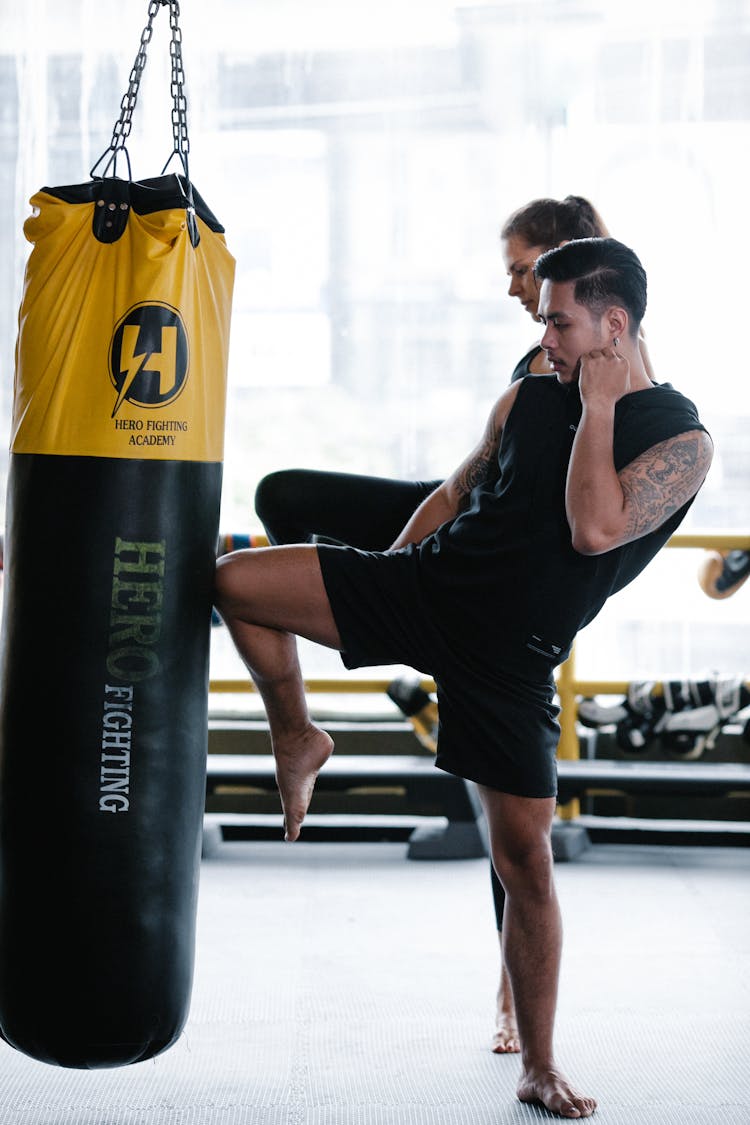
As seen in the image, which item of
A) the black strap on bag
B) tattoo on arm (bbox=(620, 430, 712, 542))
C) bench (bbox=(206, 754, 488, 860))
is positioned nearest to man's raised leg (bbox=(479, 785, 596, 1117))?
tattoo on arm (bbox=(620, 430, 712, 542))

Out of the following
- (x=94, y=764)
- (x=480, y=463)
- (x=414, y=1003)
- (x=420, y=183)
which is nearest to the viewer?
(x=94, y=764)

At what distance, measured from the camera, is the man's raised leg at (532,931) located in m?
2.29

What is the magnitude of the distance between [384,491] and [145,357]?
0.75 meters

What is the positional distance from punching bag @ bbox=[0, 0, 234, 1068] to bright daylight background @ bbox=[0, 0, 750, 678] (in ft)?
8.48

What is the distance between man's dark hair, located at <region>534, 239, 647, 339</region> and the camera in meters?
2.17

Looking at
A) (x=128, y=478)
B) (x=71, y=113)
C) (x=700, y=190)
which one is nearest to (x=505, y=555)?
(x=128, y=478)

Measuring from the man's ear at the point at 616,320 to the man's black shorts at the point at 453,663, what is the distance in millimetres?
556

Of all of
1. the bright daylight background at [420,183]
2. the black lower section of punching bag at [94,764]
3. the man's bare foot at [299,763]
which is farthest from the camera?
the bright daylight background at [420,183]

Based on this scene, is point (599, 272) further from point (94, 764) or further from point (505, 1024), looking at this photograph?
point (505, 1024)

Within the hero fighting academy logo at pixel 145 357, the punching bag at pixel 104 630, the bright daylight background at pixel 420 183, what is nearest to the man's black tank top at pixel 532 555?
the punching bag at pixel 104 630

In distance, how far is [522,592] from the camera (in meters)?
2.23

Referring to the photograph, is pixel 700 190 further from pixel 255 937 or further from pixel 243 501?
pixel 255 937

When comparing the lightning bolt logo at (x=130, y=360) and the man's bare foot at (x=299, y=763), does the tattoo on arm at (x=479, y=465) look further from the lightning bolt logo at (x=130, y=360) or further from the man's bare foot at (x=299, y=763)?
the lightning bolt logo at (x=130, y=360)

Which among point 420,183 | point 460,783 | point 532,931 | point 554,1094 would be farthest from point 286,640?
point 420,183
